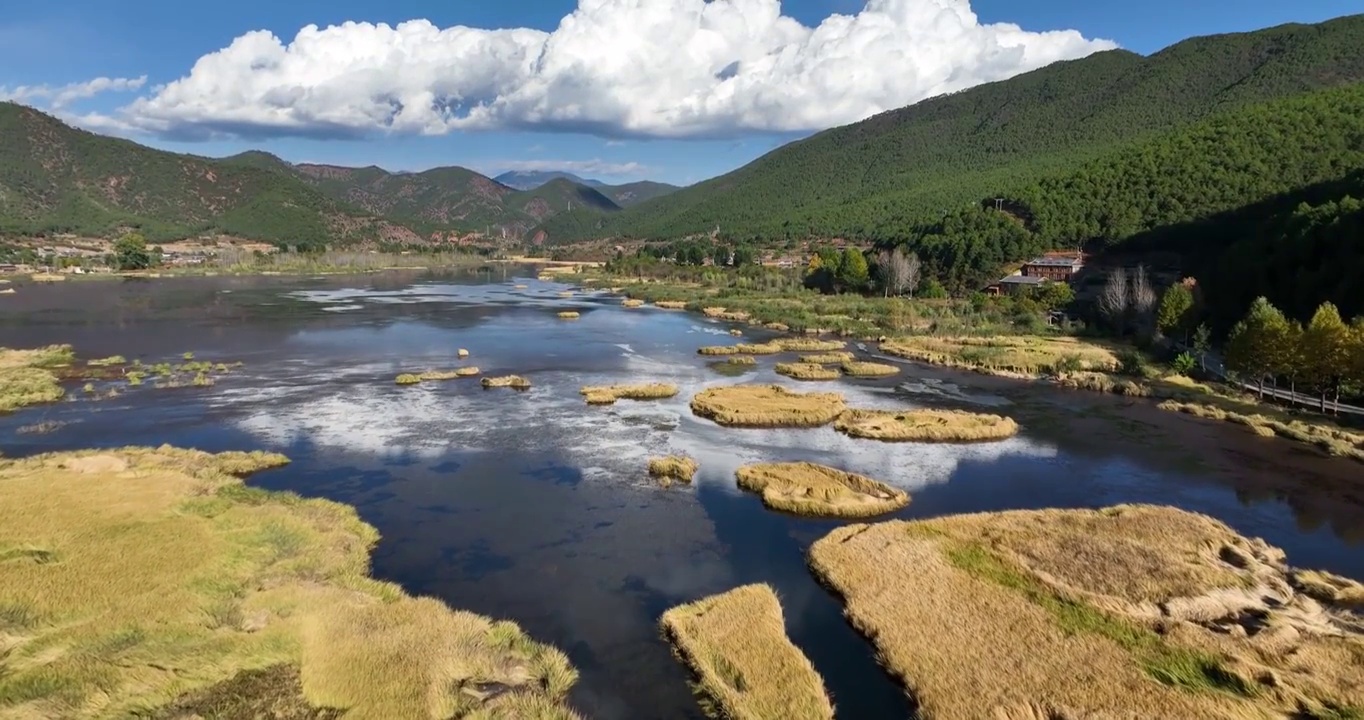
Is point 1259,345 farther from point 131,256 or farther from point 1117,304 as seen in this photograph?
point 131,256

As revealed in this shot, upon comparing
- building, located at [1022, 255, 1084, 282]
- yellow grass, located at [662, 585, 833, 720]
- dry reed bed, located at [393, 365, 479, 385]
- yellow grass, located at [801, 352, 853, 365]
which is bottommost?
dry reed bed, located at [393, 365, 479, 385]

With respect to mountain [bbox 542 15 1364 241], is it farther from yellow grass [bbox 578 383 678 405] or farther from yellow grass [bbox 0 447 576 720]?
yellow grass [bbox 0 447 576 720]

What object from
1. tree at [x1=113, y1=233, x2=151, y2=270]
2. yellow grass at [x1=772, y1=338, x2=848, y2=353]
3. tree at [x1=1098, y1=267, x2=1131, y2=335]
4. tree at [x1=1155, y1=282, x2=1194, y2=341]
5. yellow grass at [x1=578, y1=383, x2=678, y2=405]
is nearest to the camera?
yellow grass at [x1=578, y1=383, x2=678, y2=405]

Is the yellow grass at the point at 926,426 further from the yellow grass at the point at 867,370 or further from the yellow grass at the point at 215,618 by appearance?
the yellow grass at the point at 215,618

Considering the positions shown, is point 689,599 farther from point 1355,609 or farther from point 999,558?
point 1355,609

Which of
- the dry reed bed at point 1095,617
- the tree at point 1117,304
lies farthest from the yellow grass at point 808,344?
the dry reed bed at point 1095,617

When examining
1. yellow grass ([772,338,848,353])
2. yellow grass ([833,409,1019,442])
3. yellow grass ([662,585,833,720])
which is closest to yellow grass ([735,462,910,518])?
yellow grass ([662,585,833,720])

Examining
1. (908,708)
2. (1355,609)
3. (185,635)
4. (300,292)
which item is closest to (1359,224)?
(1355,609)
